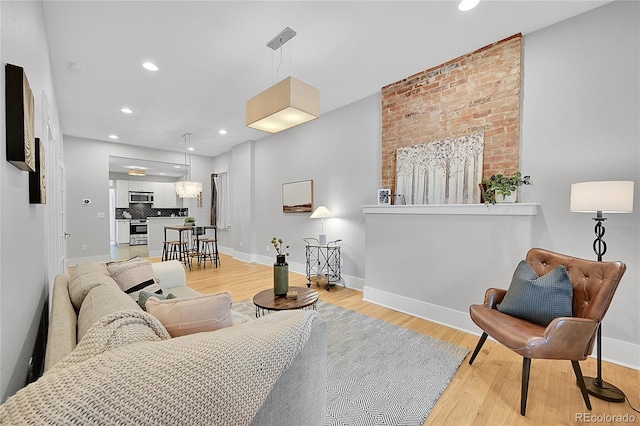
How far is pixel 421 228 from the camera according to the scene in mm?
3082

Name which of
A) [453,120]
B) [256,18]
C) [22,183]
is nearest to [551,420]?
[453,120]

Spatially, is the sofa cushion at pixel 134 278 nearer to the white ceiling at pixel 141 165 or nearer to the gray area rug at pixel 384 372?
the gray area rug at pixel 384 372

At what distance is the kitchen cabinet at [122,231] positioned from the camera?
922cm

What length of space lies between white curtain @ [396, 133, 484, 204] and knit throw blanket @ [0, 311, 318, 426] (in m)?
2.66

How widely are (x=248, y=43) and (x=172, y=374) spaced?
2.92m

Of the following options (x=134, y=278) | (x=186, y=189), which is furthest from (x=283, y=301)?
(x=186, y=189)

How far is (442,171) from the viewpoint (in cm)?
310

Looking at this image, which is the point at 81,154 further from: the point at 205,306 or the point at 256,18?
the point at 205,306

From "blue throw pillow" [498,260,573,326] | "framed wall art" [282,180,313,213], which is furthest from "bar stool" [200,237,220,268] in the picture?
"blue throw pillow" [498,260,573,326]

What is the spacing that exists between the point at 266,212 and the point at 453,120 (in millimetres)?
4198

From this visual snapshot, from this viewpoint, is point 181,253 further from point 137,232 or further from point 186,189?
point 137,232

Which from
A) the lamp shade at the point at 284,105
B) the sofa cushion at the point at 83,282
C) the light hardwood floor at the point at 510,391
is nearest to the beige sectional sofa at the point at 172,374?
the sofa cushion at the point at 83,282

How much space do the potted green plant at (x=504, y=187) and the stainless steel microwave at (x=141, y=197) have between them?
1034cm

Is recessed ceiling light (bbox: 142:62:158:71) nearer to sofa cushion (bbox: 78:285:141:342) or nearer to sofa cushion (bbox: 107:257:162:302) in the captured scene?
sofa cushion (bbox: 107:257:162:302)
